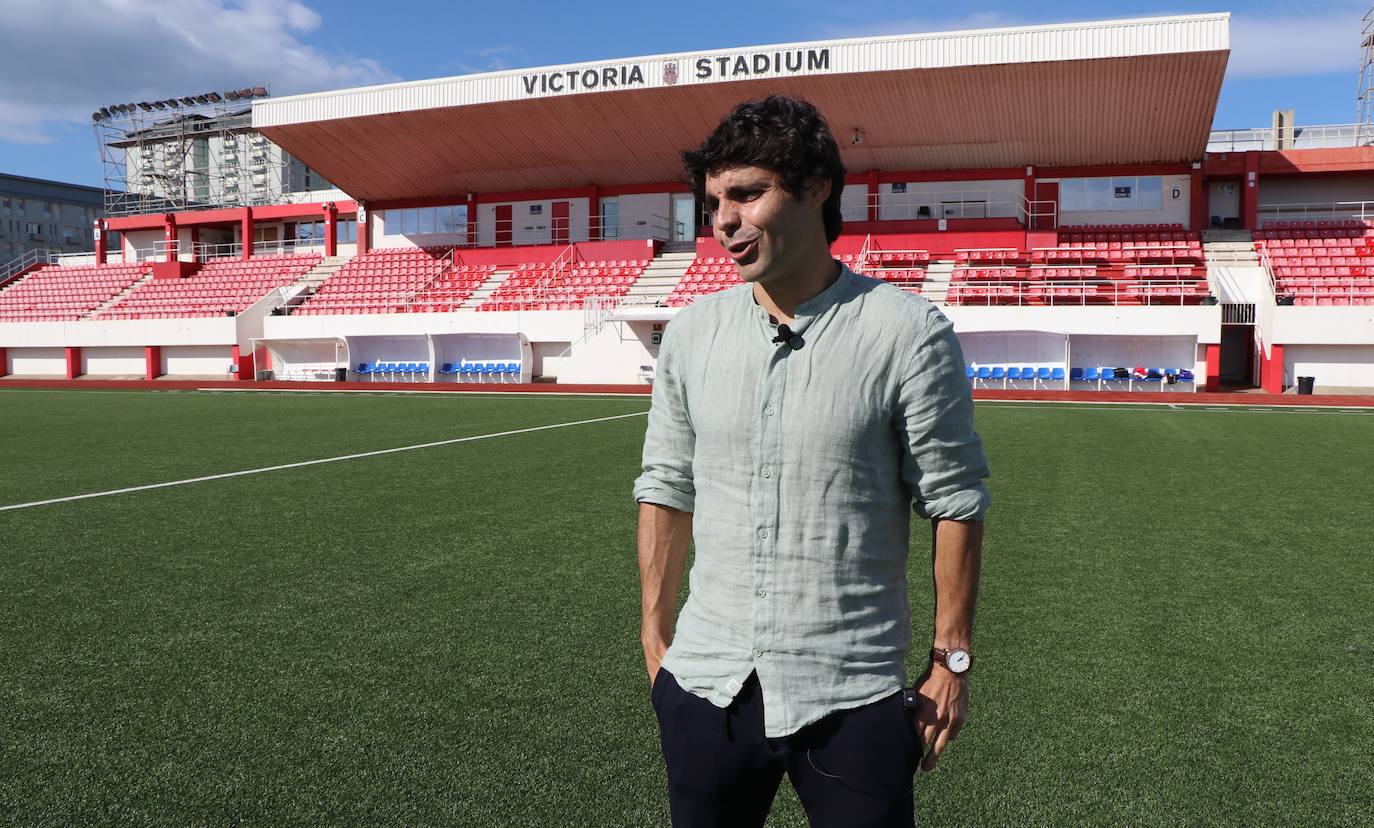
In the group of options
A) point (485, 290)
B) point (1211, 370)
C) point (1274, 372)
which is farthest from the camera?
point (485, 290)

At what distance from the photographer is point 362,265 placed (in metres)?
39.0

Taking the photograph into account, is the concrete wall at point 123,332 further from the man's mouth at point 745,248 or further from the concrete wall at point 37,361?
the man's mouth at point 745,248

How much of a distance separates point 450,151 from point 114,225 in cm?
2190

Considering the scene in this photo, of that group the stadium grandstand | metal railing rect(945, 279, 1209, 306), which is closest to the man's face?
the stadium grandstand

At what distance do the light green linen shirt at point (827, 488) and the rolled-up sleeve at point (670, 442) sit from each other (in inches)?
5.9

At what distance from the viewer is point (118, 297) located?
4147cm

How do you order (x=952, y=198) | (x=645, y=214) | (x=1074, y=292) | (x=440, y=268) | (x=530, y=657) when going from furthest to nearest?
1. (x=440, y=268)
2. (x=645, y=214)
3. (x=952, y=198)
4. (x=1074, y=292)
5. (x=530, y=657)

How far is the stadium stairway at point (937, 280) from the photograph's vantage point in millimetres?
28763

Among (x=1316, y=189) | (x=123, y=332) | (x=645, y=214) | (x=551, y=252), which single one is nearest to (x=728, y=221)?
(x=551, y=252)

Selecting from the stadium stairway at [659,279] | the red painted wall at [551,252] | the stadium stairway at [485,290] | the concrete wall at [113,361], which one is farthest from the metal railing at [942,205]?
the concrete wall at [113,361]

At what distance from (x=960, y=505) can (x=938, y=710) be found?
0.37 meters

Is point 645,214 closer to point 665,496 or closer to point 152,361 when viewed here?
point 152,361

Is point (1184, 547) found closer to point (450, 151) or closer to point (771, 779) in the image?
point (771, 779)

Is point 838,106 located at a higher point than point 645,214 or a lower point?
higher
